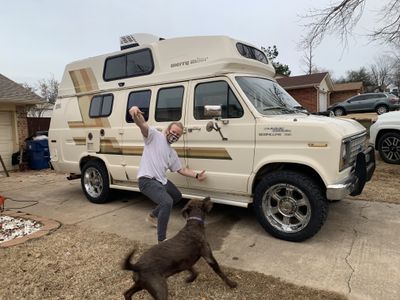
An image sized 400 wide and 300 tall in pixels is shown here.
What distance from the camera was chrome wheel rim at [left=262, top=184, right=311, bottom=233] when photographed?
4699 mm

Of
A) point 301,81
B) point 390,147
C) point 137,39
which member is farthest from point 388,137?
point 301,81

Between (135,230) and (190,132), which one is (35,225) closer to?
(135,230)

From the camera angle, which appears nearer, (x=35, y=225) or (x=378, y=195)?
(x=35, y=225)

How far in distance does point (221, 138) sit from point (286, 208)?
51.9 inches

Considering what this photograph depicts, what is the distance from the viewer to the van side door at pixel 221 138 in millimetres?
5035

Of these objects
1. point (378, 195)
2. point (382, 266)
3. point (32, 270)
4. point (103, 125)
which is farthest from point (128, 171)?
point (378, 195)

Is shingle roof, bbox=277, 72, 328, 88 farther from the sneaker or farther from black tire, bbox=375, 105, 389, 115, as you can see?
the sneaker

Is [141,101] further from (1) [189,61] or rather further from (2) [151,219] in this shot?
(2) [151,219]

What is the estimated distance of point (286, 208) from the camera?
4.82m

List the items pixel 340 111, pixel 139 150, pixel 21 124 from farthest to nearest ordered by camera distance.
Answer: pixel 340 111, pixel 21 124, pixel 139 150

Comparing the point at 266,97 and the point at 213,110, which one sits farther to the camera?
the point at 266,97

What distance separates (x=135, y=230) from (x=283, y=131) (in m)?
2.65

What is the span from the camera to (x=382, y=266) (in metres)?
3.96

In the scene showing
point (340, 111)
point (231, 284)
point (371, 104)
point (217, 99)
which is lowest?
point (231, 284)
